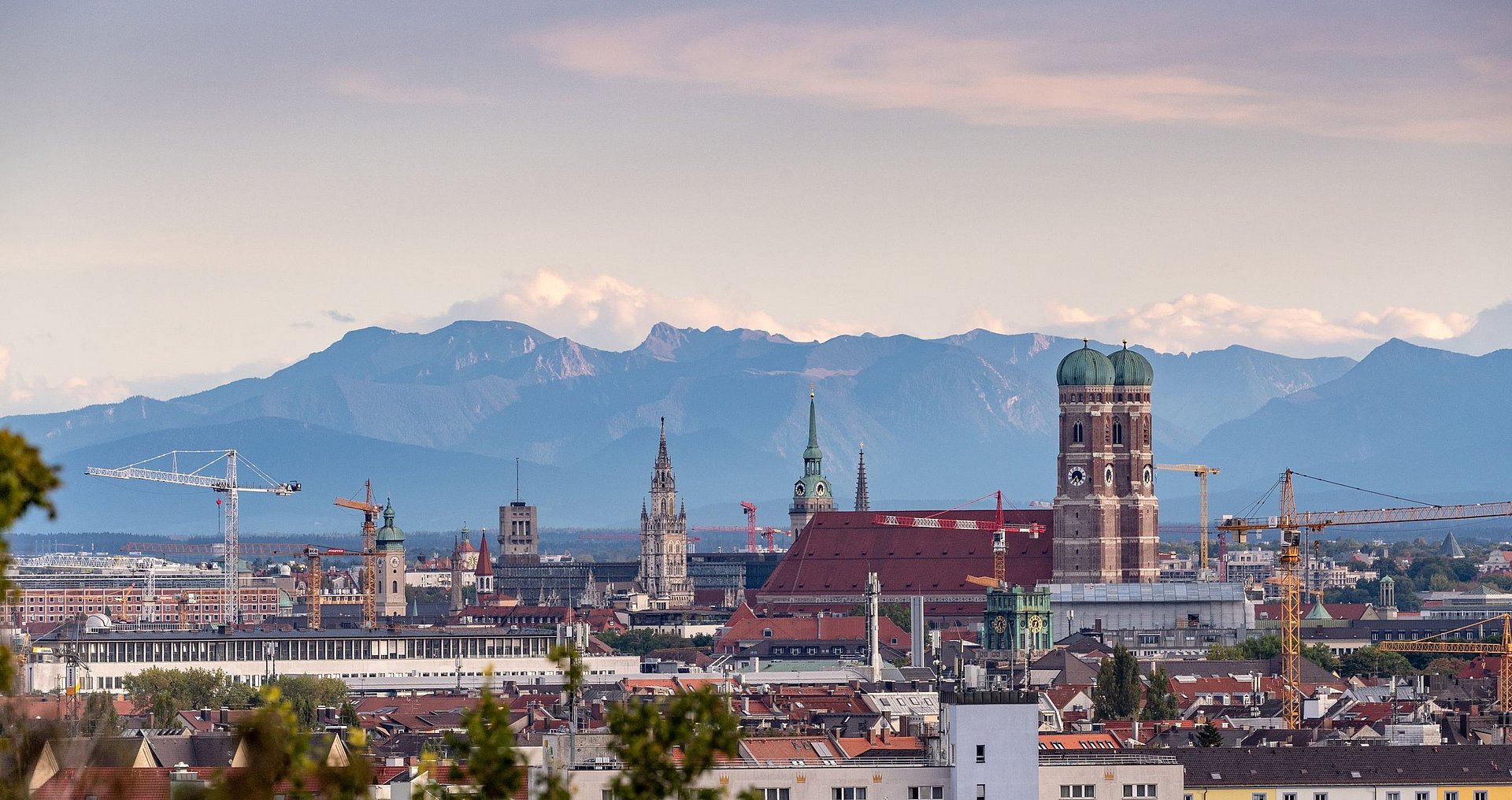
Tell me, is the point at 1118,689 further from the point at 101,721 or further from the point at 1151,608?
the point at 101,721

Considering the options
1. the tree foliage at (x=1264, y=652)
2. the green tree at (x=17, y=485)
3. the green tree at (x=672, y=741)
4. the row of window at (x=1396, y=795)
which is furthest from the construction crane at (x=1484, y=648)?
the green tree at (x=17, y=485)

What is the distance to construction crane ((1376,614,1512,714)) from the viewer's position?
110 m

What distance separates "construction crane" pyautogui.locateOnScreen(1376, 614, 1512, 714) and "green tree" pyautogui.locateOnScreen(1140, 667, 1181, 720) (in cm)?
1153

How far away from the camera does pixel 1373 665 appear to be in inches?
5861

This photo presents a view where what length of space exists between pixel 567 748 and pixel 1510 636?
2431 inches

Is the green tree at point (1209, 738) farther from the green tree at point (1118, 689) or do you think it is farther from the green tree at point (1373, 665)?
the green tree at point (1373, 665)

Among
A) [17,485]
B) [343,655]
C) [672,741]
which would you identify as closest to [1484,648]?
[343,655]

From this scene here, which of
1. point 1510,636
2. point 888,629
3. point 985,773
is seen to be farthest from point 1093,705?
point 888,629

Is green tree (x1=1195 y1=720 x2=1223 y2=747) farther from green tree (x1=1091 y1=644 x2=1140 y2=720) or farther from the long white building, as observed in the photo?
the long white building

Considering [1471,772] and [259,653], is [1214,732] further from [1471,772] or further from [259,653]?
[259,653]

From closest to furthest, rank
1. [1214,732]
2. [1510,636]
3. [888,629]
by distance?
[1214,732] < [1510,636] < [888,629]

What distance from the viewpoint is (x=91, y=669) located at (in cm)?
16338

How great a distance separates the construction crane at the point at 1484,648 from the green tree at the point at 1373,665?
66.0 inches

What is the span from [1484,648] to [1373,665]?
6586 mm
